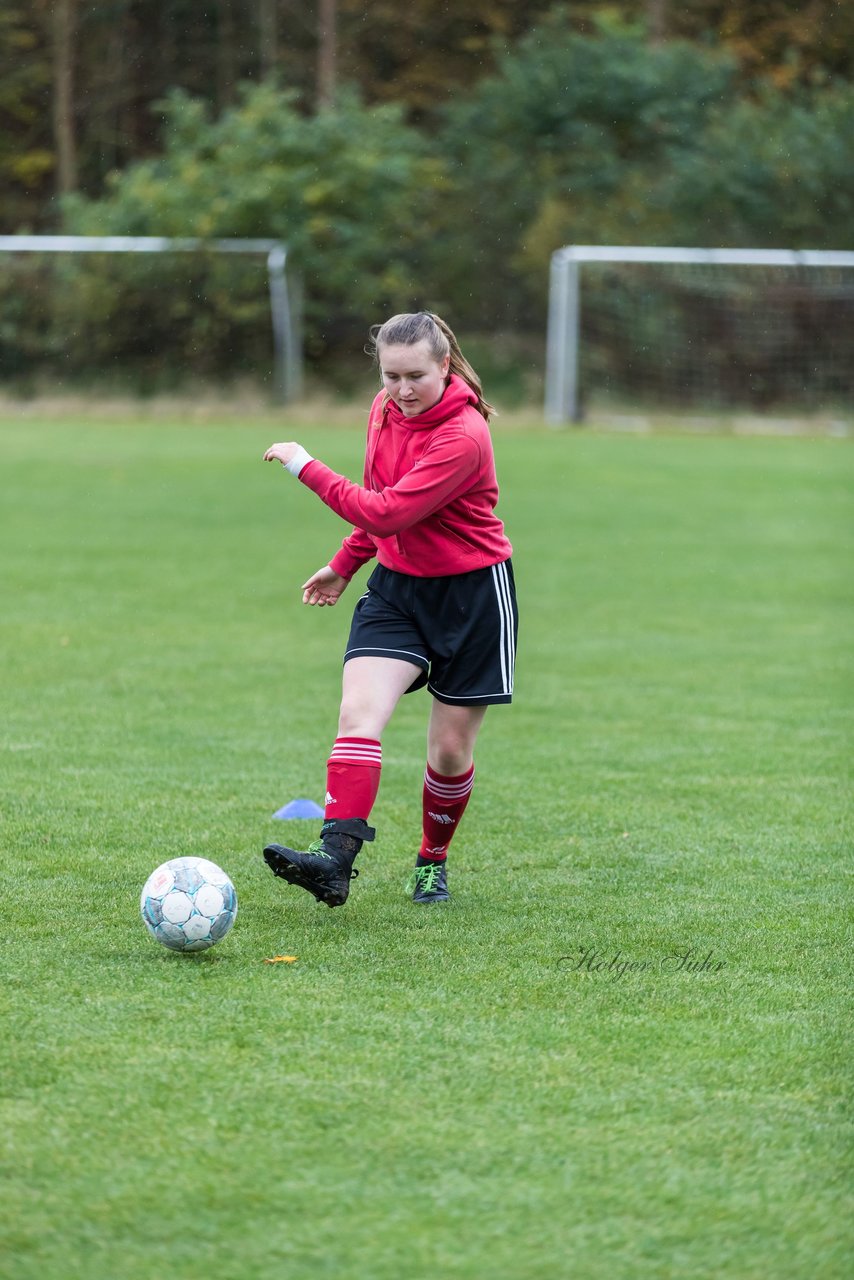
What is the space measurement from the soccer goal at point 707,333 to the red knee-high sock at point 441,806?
70.8ft

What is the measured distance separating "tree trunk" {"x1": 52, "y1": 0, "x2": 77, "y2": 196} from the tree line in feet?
0.19

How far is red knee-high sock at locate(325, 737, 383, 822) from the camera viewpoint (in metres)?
4.50

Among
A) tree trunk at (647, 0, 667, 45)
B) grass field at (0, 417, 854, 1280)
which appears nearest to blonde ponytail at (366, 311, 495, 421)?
grass field at (0, 417, 854, 1280)

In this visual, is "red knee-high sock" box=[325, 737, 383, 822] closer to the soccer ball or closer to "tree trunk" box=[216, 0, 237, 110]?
the soccer ball

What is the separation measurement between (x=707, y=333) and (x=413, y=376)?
22.2 metres

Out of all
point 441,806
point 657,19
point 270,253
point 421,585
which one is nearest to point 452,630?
point 421,585

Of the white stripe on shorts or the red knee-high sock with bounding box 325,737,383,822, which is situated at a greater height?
the white stripe on shorts

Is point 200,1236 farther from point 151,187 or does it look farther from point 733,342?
point 151,187

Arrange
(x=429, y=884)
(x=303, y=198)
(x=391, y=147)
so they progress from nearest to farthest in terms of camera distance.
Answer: (x=429, y=884) → (x=303, y=198) → (x=391, y=147)

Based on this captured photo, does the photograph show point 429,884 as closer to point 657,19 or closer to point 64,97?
point 64,97

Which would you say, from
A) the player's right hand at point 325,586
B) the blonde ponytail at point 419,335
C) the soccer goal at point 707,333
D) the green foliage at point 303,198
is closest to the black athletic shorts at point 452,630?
the player's right hand at point 325,586

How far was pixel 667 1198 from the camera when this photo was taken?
284cm

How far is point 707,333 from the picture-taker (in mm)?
25875

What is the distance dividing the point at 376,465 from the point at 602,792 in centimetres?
207
